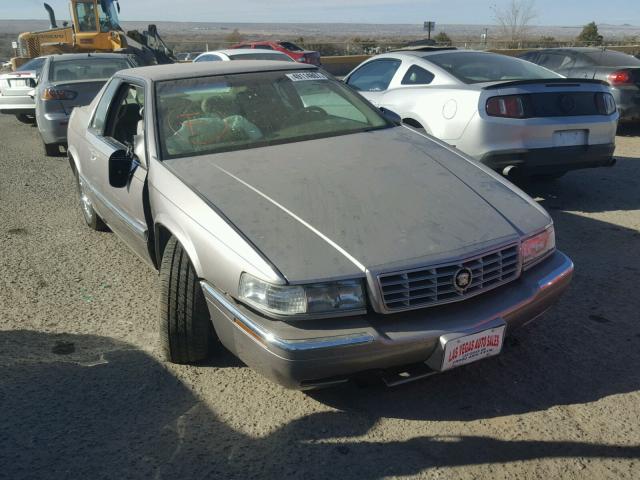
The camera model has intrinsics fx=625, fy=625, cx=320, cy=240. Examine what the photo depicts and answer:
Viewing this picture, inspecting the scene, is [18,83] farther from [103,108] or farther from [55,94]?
[103,108]

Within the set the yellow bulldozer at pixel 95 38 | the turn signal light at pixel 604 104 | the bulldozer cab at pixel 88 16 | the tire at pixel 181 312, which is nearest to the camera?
the tire at pixel 181 312

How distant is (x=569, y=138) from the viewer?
580 centimetres

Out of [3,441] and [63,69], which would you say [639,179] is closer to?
[3,441]

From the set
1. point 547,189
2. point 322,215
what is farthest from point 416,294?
point 547,189

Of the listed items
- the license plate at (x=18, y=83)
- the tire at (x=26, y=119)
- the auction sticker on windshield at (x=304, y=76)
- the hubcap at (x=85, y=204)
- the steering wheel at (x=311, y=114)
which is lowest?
the tire at (x=26, y=119)

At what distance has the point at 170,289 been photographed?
10.4ft

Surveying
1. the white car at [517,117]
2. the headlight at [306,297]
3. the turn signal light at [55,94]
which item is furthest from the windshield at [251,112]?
the turn signal light at [55,94]

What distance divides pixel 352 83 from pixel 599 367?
5532 mm

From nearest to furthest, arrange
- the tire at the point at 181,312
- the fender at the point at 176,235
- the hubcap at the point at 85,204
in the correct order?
1. the fender at the point at 176,235
2. the tire at the point at 181,312
3. the hubcap at the point at 85,204

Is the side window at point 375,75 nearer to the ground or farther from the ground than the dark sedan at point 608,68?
farther from the ground

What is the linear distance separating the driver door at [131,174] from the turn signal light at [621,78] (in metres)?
8.01

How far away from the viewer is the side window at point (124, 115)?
15.3 ft

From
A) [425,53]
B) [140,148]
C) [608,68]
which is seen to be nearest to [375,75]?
[425,53]

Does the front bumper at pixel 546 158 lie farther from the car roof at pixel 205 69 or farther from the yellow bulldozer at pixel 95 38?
the yellow bulldozer at pixel 95 38
